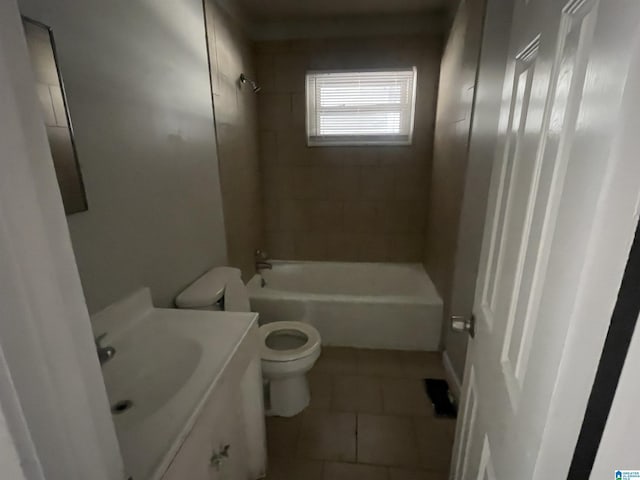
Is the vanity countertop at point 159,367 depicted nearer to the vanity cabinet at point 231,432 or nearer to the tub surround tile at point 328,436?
the vanity cabinet at point 231,432

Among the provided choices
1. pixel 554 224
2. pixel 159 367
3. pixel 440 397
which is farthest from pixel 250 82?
pixel 440 397

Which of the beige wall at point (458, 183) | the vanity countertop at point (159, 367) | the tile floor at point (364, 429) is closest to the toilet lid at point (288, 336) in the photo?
the tile floor at point (364, 429)

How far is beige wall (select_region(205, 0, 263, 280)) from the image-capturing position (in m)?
1.95

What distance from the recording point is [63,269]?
35cm

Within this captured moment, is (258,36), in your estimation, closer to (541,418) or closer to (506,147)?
(506,147)

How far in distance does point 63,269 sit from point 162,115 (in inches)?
49.9

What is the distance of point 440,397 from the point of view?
1890 millimetres

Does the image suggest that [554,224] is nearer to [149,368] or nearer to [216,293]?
[149,368]

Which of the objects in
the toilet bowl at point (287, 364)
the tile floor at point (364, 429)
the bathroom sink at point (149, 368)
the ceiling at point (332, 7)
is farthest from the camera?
the ceiling at point (332, 7)

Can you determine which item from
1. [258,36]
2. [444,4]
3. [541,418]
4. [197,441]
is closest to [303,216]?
[258,36]

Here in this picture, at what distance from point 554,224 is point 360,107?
2471mm

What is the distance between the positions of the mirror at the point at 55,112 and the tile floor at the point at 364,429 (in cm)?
144

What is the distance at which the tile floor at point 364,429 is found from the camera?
1.47 m

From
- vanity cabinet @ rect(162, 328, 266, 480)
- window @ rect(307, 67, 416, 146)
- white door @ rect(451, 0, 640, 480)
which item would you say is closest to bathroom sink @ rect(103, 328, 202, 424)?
vanity cabinet @ rect(162, 328, 266, 480)
